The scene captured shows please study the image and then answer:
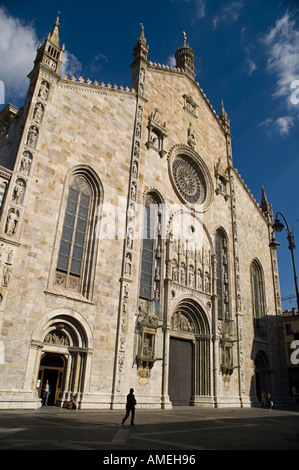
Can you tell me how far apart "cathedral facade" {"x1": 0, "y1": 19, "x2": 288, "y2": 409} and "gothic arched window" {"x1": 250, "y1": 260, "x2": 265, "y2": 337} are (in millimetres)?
→ 177

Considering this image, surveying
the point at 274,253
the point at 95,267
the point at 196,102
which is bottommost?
the point at 95,267

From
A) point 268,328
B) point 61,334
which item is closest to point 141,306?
point 61,334

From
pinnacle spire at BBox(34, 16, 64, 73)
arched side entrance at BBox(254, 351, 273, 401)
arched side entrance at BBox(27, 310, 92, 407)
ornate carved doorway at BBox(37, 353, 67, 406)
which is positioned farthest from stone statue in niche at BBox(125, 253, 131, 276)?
arched side entrance at BBox(254, 351, 273, 401)

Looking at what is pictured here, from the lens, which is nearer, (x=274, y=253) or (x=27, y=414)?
(x=27, y=414)

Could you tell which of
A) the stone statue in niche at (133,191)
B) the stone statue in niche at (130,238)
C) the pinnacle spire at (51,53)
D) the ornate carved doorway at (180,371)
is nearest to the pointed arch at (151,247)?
the stone statue in niche at (133,191)

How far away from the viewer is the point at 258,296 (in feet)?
106

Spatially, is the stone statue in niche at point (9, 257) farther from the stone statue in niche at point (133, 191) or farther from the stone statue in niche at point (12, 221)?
the stone statue in niche at point (133, 191)

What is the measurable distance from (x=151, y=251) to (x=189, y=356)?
772 centimetres

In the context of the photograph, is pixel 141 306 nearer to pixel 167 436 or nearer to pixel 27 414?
pixel 27 414

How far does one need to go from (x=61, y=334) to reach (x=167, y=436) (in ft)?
29.8

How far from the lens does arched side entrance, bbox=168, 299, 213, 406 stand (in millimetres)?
22656

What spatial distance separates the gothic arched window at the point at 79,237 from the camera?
18288mm

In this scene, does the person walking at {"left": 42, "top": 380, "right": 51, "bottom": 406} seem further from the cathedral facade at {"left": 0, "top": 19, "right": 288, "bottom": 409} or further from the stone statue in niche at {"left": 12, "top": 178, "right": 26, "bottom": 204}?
the stone statue in niche at {"left": 12, "top": 178, "right": 26, "bottom": 204}

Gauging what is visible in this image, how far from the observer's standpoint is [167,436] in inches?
376
